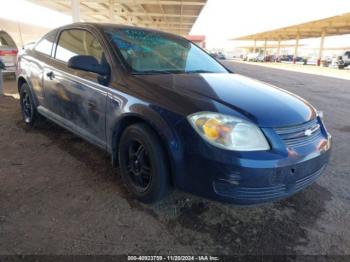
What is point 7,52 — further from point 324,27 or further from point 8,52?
point 324,27

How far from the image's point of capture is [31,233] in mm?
2207

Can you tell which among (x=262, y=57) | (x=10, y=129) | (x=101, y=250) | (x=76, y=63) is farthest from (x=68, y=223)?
(x=262, y=57)

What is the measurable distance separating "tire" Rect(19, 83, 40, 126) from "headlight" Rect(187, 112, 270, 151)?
3.13 m

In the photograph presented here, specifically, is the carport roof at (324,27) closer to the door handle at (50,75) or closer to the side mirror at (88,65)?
the door handle at (50,75)

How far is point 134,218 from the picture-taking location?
2445 millimetres

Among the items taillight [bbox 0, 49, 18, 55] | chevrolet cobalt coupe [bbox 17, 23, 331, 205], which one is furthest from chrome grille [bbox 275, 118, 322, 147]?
taillight [bbox 0, 49, 18, 55]

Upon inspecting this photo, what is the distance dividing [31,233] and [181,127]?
1350 mm

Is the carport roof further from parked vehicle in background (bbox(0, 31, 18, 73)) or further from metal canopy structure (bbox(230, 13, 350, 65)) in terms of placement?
parked vehicle in background (bbox(0, 31, 18, 73))

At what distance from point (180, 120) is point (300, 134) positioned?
3.04 feet

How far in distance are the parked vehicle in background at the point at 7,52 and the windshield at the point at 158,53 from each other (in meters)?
7.72

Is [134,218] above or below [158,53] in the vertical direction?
below

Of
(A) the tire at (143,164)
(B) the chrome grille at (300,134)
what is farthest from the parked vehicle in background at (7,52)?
(B) the chrome grille at (300,134)

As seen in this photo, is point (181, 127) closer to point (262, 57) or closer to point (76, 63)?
point (76, 63)

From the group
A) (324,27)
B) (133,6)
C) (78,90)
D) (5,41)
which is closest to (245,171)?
(78,90)
